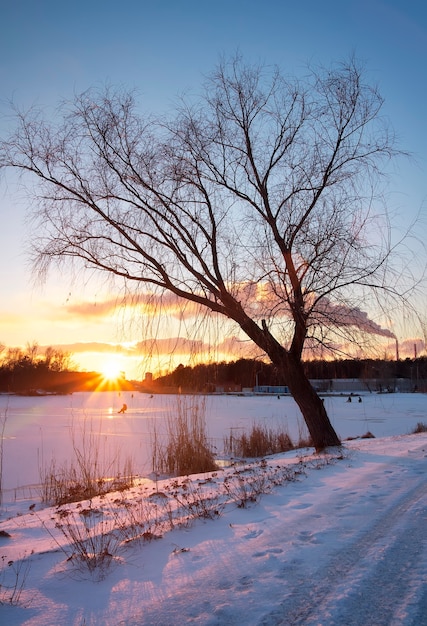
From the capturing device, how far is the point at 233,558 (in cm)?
309

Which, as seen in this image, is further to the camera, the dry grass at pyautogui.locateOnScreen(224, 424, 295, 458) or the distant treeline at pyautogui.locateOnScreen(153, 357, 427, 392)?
the dry grass at pyautogui.locateOnScreen(224, 424, 295, 458)

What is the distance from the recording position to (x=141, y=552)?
3357mm

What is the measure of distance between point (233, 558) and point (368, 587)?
0.88 meters

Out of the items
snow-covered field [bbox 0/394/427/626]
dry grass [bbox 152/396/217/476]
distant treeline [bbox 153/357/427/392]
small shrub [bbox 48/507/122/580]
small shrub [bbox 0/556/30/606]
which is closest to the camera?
snow-covered field [bbox 0/394/427/626]

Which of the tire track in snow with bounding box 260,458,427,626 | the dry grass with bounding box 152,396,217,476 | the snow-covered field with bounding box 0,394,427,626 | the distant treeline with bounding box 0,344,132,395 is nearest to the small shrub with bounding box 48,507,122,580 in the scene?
the snow-covered field with bounding box 0,394,427,626

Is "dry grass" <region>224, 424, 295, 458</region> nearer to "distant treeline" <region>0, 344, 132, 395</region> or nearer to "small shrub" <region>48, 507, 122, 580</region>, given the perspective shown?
"small shrub" <region>48, 507, 122, 580</region>

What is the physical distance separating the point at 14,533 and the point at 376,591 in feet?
10.9

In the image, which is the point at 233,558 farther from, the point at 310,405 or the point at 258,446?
the point at 258,446

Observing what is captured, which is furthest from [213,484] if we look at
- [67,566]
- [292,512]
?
[67,566]

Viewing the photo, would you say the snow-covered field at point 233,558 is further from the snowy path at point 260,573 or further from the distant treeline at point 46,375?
the distant treeline at point 46,375

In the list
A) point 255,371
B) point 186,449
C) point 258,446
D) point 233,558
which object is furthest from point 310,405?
point 233,558

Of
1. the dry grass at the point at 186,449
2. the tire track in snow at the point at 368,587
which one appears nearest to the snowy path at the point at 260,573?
the tire track in snow at the point at 368,587

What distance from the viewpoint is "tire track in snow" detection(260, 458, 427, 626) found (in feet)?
7.38

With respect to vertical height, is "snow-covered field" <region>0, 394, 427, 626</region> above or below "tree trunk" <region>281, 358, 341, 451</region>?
below
